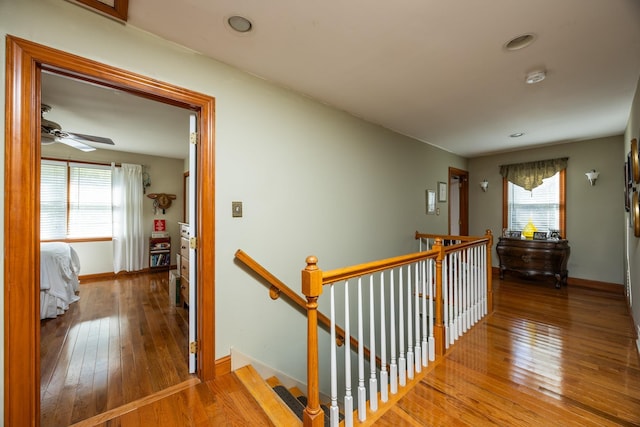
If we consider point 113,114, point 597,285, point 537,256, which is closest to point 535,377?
point 537,256

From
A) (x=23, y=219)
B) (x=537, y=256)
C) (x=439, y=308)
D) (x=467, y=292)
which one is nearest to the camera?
(x=23, y=219)

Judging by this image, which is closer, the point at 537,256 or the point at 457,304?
the point at 457,304

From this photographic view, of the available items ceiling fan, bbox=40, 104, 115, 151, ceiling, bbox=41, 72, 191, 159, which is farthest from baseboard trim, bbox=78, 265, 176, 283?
ceiling fan, bbox=40, 104, 115, 151

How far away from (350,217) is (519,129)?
8.70 feet

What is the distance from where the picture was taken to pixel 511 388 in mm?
1862

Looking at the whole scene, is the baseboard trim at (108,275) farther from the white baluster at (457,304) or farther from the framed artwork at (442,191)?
the framed artwork at (442,191)

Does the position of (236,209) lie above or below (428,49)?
below

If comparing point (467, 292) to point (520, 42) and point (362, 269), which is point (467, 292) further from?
point (520, 42)

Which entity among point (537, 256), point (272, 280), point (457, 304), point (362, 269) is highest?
point (362, 269)

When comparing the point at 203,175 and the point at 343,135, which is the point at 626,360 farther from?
the point at 203,175

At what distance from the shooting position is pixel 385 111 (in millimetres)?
2975

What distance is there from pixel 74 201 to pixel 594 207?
853 cm

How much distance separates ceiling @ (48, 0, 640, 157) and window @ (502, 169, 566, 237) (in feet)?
5.54

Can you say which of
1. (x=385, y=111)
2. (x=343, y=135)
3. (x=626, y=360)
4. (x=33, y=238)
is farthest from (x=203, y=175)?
(x=626, y=360)
